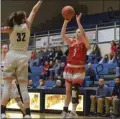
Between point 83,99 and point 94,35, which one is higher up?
point 94,35

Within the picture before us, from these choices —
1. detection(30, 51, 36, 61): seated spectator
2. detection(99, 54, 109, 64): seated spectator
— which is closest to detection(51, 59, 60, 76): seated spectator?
detection(99, 54, 109, 64): seated spectator

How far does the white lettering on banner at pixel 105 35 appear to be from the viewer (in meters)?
14.8

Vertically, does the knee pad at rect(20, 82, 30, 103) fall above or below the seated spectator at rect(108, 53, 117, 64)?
below

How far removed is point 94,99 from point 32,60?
24.9ft

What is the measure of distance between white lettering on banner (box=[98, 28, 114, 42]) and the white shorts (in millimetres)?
10199

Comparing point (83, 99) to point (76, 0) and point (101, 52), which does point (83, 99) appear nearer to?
point (101, 52)

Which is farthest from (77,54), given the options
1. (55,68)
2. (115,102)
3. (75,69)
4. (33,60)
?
(33,60)

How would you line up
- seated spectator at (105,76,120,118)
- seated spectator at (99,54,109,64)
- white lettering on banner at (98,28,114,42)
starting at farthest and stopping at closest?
white lettering on banner at (98,28,114,42)
seated spectator at (99,54,109,64)
seated spectator at (105,76,120,118)

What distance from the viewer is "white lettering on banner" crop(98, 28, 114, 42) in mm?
14836

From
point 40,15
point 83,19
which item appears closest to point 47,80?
point 83,19

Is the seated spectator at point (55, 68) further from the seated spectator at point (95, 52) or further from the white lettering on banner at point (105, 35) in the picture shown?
the white lettering on banner at point (105, 35)

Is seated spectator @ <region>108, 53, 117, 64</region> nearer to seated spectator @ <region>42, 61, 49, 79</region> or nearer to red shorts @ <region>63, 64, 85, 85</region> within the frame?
seated spectator @ <region>42, 61, 49, 79</region>

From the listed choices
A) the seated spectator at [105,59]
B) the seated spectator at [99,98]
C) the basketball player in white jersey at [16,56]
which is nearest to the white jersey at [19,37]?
the basketball player in white jersey at [16,56]

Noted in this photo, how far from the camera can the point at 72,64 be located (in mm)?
5824
